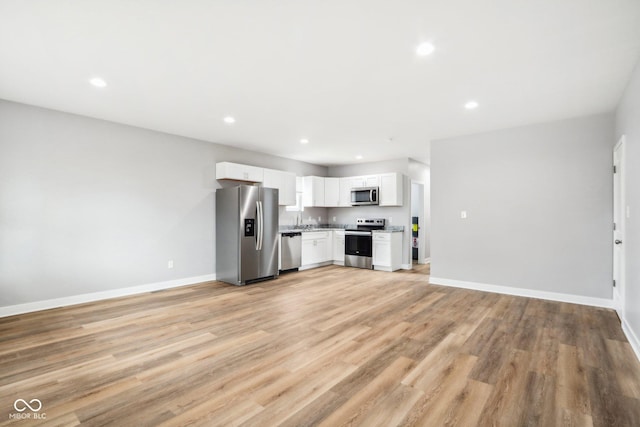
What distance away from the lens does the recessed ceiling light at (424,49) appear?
2441 millimetres

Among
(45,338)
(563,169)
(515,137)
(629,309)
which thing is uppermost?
(515,137)

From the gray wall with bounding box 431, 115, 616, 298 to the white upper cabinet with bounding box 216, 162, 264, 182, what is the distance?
10.9ft

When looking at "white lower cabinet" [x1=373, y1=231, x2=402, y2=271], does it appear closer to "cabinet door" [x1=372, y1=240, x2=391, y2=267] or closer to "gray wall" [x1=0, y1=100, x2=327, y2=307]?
"cabinet door" [x1=372, y1=240, x2=391, y2=267]

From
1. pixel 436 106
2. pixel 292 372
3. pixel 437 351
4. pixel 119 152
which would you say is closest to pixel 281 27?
pixel 436 106

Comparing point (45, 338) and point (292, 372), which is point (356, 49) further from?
point (45, 338)

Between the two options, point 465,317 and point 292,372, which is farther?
point 465,317

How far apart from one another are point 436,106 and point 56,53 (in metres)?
3.87

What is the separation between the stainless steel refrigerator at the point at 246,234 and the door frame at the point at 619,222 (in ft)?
15.8

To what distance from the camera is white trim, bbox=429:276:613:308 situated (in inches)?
159

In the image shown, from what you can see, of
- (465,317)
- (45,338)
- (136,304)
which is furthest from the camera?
(136,304)

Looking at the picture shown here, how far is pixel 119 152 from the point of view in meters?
4.48

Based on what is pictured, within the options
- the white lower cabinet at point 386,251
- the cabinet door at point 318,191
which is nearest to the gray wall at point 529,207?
the white lower cabinet at point 386,251

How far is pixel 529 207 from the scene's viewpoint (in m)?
4.52

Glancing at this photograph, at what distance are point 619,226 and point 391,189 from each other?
3.78 meters
